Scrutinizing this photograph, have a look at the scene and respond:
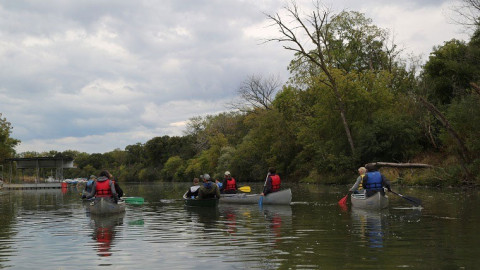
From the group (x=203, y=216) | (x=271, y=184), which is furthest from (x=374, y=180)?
(x=203, y=216)

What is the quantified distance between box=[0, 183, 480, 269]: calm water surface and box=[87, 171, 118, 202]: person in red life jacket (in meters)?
0.95

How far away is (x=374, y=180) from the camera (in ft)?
63.0

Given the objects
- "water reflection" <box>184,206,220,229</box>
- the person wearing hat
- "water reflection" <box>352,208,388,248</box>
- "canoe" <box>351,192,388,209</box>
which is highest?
the person wearing hat

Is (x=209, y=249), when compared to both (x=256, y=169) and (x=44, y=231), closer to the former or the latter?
(x=44, y=231)

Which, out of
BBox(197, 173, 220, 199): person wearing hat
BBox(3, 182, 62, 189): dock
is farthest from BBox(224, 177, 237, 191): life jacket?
BBox(3, 182, 62, 189): dock

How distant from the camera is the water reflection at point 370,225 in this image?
36.8 ft

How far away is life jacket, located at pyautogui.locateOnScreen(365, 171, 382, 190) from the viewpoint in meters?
19.1

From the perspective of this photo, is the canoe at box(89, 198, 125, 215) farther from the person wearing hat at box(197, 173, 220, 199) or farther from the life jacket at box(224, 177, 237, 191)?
the life jacket at box(224, 177, 237, 191)

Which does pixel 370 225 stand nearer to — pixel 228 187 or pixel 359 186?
pixel 359 186

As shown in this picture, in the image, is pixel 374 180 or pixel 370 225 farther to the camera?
pixel 374 180

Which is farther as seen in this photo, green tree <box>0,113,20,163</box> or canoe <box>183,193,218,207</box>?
green tree <box>0,113,20,163</box>

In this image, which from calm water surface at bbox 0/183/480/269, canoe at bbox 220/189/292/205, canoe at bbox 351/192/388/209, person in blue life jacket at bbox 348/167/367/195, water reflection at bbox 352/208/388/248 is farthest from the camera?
canoe at bbox 220/189/292/205

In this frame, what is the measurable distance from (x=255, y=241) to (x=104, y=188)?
31.2 feet

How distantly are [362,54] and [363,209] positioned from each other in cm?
4195
